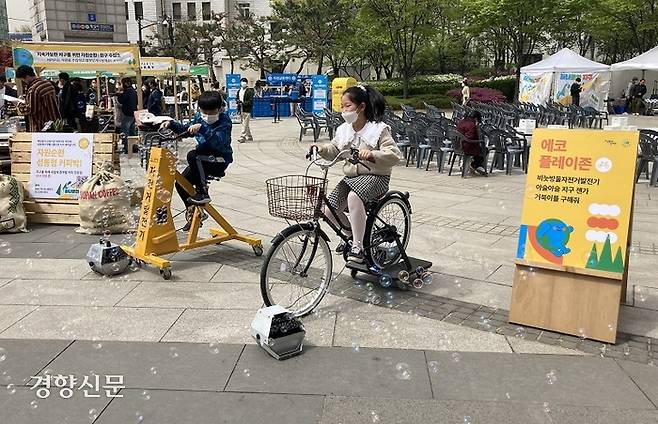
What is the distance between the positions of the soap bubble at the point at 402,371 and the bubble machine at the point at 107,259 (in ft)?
9.14

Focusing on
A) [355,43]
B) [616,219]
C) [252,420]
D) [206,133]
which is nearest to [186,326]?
[252,420]

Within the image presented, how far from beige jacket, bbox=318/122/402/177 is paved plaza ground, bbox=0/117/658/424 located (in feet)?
3.33

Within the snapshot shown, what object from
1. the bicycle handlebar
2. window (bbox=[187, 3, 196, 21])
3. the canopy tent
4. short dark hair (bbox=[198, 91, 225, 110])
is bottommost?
the bicycle handlebar

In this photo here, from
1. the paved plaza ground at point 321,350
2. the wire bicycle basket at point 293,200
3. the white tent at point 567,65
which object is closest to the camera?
the paved plaza ground at point 321,350

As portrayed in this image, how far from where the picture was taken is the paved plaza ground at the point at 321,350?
298 cm

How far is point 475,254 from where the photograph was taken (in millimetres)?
5676

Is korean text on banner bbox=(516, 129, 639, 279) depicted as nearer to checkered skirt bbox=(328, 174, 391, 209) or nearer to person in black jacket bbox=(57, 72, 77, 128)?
checkered skirt bbox=(328, 174, 391, 209)

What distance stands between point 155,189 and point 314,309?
6.11ft

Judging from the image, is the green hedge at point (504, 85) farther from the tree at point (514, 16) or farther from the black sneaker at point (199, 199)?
the black sneaker at point (199, 199)

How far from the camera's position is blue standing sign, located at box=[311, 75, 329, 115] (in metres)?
22.0

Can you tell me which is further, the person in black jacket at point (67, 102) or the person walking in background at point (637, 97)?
the person walking in background at point (637, 97)

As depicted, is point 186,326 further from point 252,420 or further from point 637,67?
point 637,67

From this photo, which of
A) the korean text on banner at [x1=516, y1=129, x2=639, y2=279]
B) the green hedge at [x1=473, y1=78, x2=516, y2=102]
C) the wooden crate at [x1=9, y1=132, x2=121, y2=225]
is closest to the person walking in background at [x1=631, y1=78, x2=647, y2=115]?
the green hedge at [x1=473, y1=78, x2=516, y2=102]

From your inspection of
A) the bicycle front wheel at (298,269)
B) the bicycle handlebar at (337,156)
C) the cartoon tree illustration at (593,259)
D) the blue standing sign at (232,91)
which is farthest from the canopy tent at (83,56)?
the cartoon tree illustration at (593,259)
